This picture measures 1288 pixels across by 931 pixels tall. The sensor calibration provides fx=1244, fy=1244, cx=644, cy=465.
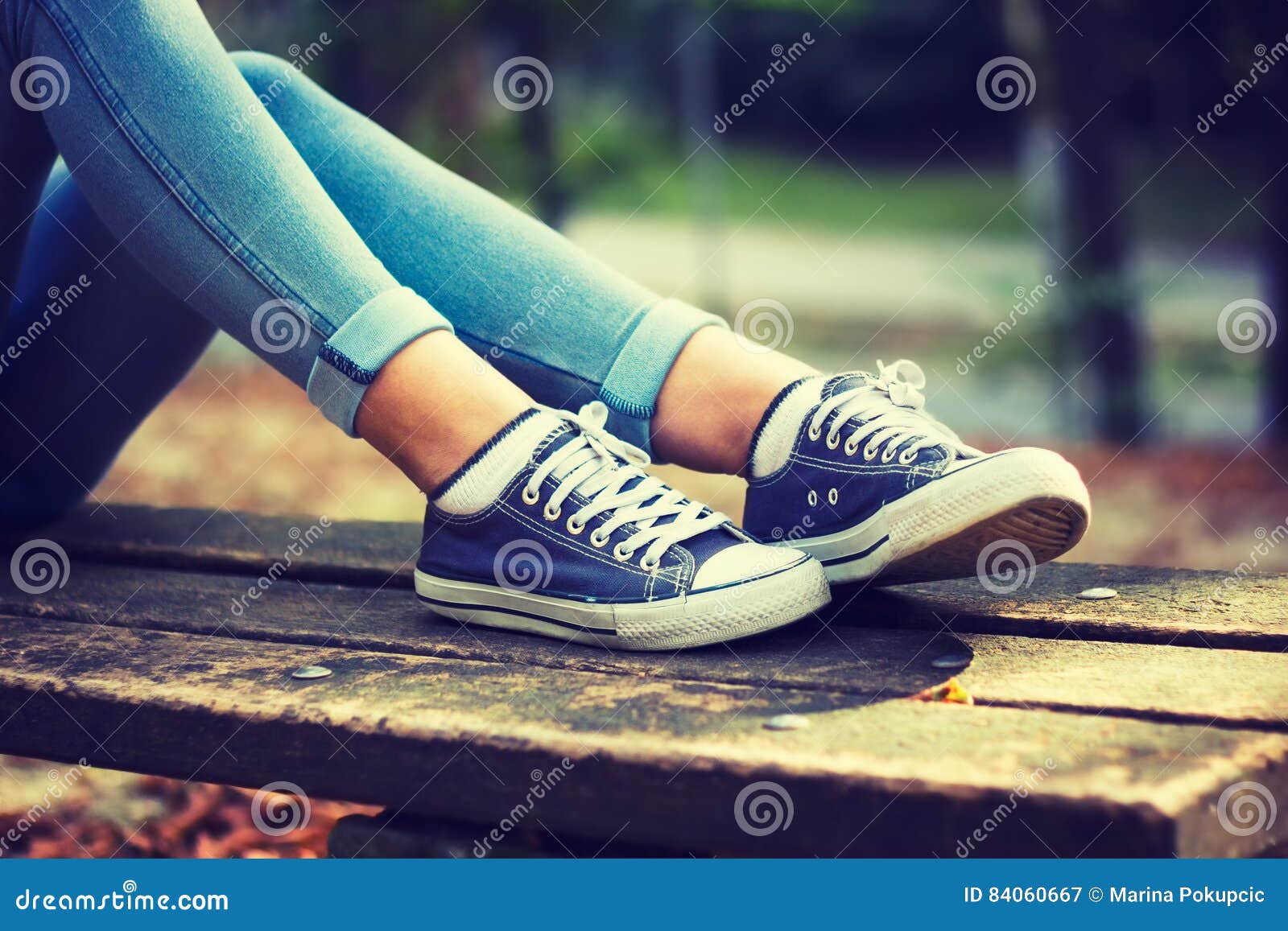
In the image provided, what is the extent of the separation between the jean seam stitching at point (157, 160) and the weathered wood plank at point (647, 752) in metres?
0.36

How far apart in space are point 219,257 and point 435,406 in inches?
9.3

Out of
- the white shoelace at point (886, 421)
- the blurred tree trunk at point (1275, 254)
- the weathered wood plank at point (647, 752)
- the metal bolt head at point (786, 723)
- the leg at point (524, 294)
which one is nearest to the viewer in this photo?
the weathered wood plank at point (647, 752)

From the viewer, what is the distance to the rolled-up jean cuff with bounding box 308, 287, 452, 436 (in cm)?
112

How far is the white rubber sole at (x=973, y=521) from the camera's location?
3.57ft

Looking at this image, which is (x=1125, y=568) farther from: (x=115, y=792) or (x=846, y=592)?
(x=115, y=792)

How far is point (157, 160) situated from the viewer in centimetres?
112

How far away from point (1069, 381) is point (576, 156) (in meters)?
2.33

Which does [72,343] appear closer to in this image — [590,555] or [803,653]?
[590,555]

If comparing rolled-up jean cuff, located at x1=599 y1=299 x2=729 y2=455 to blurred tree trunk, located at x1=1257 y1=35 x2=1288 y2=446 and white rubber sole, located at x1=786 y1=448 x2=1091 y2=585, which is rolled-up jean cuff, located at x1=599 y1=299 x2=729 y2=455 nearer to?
white rubber sole, located at x1=786 y1=448 x2=1091 y2=585

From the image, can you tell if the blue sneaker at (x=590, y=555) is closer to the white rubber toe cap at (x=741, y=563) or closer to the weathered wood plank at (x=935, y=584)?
the white rubber toe cap at (x=741, y=563)

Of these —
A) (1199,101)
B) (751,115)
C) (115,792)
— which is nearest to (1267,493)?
(1199,101)

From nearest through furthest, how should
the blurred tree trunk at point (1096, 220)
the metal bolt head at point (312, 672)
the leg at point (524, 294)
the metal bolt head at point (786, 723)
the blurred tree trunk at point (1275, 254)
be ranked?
the metal bolt head at point (786, 723), the metal bolt head at point (312, 672), the leg at point (524, 294), the blurred tree trunk at point (1275, 254), the blurred tree trunk at point (1096, 220)

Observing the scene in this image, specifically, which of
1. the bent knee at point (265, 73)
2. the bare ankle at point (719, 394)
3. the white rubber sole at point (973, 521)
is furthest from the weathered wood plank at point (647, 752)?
the bent knee at point (265, 73)
